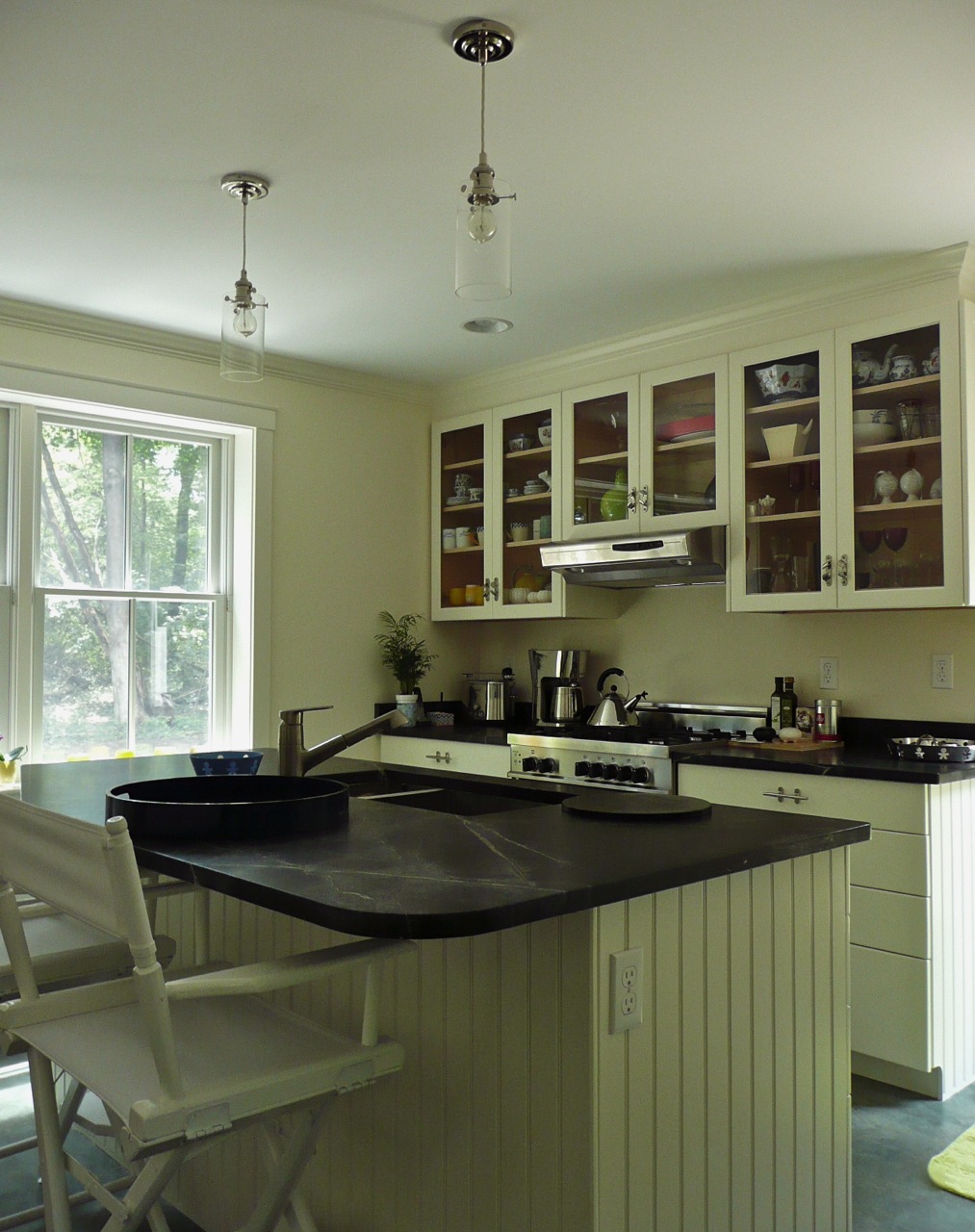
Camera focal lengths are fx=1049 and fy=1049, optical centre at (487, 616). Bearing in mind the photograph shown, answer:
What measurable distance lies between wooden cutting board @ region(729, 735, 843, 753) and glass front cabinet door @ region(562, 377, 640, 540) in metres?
0.98

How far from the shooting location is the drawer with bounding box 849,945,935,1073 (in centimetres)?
301

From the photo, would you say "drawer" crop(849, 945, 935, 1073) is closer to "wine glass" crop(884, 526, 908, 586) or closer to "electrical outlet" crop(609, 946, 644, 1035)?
"wine glass" crop(884, 526, 908, 586)

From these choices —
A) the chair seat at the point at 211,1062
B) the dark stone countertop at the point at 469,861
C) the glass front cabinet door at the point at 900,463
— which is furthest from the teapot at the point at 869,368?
the chair seat at the point at 211,1062

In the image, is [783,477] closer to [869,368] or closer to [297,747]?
[869,368]

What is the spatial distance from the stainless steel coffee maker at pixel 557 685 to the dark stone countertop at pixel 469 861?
8.28ft

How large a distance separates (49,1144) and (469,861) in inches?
32.7

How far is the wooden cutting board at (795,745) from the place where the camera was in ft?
11.9

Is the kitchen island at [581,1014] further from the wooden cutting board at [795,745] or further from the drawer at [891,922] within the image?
the wooden cutting board at [795,745]

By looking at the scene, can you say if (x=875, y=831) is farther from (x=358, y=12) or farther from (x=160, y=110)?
(x=160, y=110)

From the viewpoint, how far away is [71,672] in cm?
414

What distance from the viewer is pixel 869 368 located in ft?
11.5

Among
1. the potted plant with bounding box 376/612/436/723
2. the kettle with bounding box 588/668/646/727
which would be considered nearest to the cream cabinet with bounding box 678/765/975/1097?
the kettle with bounding box 588/668/646/727

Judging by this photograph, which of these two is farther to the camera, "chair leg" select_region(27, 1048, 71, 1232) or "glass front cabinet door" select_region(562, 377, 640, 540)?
"glass front cabinet door" select_region(562, 377, 640, 540)

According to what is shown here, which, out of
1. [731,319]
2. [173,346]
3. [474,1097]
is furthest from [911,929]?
[173,346]
